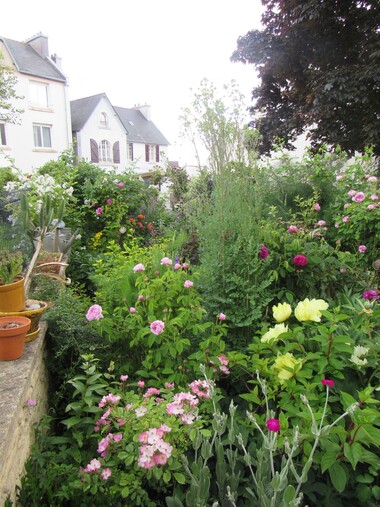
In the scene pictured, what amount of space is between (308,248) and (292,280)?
271mm

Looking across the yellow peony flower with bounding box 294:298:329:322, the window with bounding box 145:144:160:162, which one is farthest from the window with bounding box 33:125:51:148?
the yellow peony flower with bounding box 294:298:329:322

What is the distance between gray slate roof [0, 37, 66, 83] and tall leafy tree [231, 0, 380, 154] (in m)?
15.9

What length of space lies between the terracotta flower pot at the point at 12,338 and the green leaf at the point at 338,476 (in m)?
1.42

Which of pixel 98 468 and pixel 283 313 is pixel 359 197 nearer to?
pixel 283 313

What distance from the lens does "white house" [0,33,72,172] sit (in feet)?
60.8

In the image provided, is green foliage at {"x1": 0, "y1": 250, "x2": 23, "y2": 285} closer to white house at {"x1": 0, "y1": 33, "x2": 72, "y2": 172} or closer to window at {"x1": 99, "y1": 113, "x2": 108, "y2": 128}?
white house at {"x1": 0, "y1": 33, "x2": 72, "y2": 172}

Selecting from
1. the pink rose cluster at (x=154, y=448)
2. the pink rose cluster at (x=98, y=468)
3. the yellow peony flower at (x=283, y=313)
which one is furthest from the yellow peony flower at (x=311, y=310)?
the pink rose cluster at (x=98, y=468)

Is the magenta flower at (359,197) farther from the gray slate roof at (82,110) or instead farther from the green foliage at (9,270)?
the gray slate roof at (82,110)

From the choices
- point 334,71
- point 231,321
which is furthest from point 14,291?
point 334,71

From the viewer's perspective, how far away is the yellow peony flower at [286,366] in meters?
1.51

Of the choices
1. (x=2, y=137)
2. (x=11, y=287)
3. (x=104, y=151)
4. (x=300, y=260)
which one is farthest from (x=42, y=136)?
(x=300, y=260)

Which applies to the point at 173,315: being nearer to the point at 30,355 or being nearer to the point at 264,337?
the point at 264,337

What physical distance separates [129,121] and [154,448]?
30032 mm

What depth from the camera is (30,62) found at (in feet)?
65.2
